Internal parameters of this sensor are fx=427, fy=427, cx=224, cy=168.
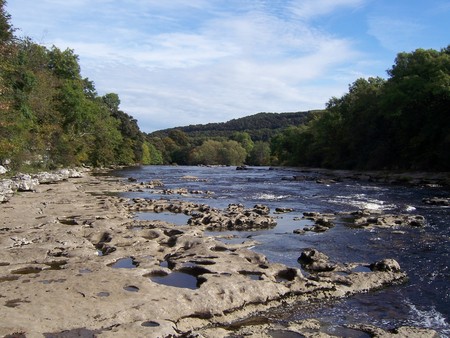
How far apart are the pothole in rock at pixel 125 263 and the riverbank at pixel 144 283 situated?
25 millimetres

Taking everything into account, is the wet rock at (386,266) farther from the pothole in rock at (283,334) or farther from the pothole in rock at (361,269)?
the pothole in rock at (283,334)

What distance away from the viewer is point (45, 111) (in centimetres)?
4684

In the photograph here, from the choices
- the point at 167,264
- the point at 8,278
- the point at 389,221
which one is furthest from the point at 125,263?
the point at 389,221

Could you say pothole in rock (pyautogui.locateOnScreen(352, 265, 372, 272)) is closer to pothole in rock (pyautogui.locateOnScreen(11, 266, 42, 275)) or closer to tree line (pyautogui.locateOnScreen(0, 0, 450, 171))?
pothole in rock (pyautogui.locateOnScreen(11, 266, 42, 275))

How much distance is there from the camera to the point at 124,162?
9838 cm

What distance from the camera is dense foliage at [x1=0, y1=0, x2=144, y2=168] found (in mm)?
33062

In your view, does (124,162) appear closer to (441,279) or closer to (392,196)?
(392,196)

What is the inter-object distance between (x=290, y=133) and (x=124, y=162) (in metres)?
42.6

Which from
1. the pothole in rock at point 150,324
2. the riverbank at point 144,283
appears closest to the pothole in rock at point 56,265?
the riverbank at point 144,283

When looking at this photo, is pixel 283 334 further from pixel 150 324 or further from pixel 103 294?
pixel 103 294

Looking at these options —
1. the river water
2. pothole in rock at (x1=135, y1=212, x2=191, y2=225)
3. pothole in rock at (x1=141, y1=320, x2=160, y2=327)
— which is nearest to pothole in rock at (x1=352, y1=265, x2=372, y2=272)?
the river water

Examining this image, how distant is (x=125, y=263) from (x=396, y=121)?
5472cm

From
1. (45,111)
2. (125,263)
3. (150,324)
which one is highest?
(45,111)

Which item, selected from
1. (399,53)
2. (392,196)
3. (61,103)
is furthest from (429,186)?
(61,103)
